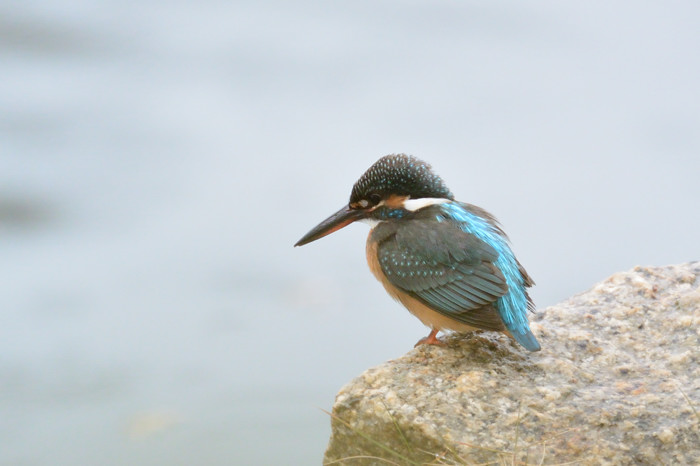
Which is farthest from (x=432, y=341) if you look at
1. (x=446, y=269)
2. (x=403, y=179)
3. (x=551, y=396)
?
(x=403, y=179)

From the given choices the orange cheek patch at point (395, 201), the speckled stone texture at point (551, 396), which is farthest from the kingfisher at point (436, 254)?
the speckled stone texture at point (551, 396)

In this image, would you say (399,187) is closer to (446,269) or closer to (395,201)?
(395,201)

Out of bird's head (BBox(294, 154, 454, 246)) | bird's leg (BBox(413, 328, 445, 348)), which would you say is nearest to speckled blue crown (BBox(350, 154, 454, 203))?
bird's head (BBox(294, 154, 454, 246))

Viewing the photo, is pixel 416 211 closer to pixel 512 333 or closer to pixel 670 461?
pixel 512 333

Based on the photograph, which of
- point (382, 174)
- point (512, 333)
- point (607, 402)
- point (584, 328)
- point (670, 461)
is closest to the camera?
point (670, 461)

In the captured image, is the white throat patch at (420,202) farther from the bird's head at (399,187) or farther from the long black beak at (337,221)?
the long black beak at (337,221)

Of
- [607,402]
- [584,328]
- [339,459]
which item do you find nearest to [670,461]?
[607,402]

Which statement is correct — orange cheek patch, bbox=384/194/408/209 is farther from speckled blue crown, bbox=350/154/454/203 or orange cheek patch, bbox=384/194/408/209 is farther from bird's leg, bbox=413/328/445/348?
bird's leg, bbox=413/328/445/348
